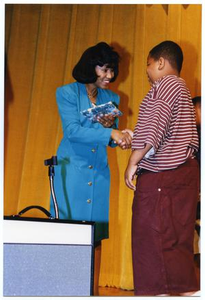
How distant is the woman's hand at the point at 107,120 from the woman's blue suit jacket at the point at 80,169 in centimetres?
4

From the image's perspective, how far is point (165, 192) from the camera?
1.97 meters

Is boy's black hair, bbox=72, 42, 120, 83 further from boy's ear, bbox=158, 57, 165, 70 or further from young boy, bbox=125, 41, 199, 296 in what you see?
young boy, bbox=125, 41, 199, 296

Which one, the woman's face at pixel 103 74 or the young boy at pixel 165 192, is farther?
the woman's face at pixel 103 74

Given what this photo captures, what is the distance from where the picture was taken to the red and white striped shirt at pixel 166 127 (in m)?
1.98

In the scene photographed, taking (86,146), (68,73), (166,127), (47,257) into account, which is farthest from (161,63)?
(68,73)

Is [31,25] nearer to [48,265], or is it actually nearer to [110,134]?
[110,134]

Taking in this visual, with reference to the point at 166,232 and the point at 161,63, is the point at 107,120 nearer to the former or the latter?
the point at 161,63

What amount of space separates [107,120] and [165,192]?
0.67 metres

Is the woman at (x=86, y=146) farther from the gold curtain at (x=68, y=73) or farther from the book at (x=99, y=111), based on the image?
the gold curtain at (x=68, y=73)

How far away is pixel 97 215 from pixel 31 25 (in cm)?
171

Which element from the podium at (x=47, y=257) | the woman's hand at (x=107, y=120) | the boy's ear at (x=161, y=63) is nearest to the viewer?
the podium at (x=47, y=257)

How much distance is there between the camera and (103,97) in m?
2.65

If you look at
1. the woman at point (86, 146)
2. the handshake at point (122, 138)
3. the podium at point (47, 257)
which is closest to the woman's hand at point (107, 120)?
the woman at point (86, 146)

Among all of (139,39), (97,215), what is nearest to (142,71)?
(139,39)
